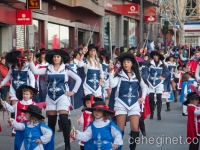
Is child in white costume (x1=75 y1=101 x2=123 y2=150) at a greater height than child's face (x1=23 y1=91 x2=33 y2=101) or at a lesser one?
lesser

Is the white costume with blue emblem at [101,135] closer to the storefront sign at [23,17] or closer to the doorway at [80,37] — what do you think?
the storefront sign at [23,17]

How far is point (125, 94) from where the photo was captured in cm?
1014

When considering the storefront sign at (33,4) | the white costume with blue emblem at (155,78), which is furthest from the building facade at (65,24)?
the white costume with blue emblem at (155,78)

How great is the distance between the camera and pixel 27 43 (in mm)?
27797

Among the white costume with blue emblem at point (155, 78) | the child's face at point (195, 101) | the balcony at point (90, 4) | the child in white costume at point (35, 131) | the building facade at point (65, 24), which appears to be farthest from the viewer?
the balcony at point (90, 4)

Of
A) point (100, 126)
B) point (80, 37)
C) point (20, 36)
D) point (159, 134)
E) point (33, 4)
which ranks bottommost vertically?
point (159, 134)

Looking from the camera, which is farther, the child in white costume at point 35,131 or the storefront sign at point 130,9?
the storefront sign at point 130,9

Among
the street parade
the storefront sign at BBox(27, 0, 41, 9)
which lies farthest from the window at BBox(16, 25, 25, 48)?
the storefront sign at BBox(27, 0, 41, 9)

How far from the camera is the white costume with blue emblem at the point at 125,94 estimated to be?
1010cm

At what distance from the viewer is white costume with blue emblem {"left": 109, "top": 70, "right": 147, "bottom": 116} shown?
10102 mm

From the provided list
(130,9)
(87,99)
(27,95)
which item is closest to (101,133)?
(87,99)

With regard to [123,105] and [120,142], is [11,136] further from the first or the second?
[120,142]

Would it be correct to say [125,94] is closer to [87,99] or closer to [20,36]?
[87,99]

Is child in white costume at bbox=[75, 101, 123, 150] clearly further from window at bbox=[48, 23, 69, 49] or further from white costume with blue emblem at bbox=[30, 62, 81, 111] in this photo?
window at bbox=[48, 23, 69, 49]
